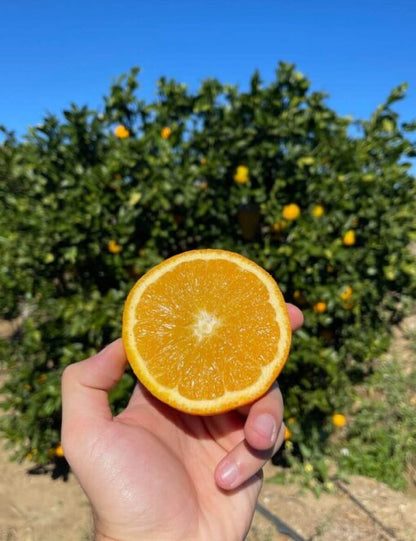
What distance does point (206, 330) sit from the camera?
5.74 feet

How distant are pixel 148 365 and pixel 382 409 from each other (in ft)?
10.8

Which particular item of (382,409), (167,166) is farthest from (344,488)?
(167,166)

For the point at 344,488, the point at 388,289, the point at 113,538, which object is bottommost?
the point at 344,488

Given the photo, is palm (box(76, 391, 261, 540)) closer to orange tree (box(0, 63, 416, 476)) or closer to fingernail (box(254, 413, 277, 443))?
fingernail (box(254, 413, 277, 443))

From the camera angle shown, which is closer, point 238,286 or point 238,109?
point 238,286

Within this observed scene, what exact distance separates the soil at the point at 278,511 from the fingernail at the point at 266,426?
6.33ft

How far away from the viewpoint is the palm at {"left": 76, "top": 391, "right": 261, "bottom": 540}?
5.19 ft

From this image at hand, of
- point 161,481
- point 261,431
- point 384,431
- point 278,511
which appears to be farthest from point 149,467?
point 384,431

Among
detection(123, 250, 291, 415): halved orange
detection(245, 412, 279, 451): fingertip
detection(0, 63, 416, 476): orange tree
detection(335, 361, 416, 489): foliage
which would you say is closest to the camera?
detection(245, 412, 279, 451): fingertip

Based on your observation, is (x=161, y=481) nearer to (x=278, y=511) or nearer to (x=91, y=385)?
(x=91, y=385)

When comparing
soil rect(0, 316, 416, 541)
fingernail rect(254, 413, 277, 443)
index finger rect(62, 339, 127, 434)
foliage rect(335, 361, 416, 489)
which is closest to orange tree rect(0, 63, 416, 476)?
soil rect(0, 316, 416, 541)

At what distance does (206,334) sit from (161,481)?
0.61m

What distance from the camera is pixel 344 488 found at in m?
3.52

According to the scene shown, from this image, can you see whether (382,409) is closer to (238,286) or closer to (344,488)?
(344,488)
